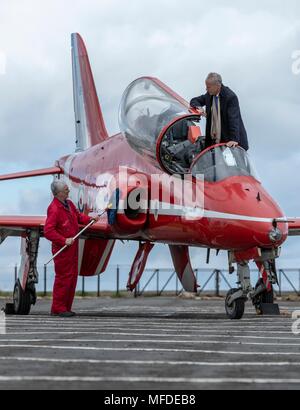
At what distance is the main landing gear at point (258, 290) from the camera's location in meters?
14.3

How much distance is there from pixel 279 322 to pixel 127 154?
541 cm

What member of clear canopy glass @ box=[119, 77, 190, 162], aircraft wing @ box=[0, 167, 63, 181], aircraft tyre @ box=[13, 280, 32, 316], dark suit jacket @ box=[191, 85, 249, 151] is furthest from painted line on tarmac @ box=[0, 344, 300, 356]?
aircraft wing @ box=[0, 167, 63, 181]

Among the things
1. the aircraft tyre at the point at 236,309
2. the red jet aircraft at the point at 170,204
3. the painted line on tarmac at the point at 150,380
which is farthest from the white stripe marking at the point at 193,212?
the painted line on tarmac at the point at 150,380

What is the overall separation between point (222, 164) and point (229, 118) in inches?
45.3

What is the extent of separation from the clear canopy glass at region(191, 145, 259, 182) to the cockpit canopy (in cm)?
36

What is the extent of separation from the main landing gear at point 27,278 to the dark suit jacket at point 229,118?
13.3ft

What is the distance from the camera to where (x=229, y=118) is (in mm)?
15219

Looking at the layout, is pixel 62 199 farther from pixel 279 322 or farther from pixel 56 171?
pixel 56 171

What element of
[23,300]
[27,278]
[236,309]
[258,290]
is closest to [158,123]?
[258,290]

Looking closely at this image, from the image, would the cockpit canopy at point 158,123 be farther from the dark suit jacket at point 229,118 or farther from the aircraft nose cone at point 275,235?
the aircraft nose cone at point 275,235

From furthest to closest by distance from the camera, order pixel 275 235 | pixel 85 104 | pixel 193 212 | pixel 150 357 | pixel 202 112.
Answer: pixel 85 104
pixel 202 112
pixel 193 212
pixel 275 235
pixel 150 357

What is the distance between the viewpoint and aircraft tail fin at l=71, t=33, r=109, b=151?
947 inches

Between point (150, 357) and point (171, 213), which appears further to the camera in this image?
point (171, 213)

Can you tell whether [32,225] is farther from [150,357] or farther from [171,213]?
[150,357]
